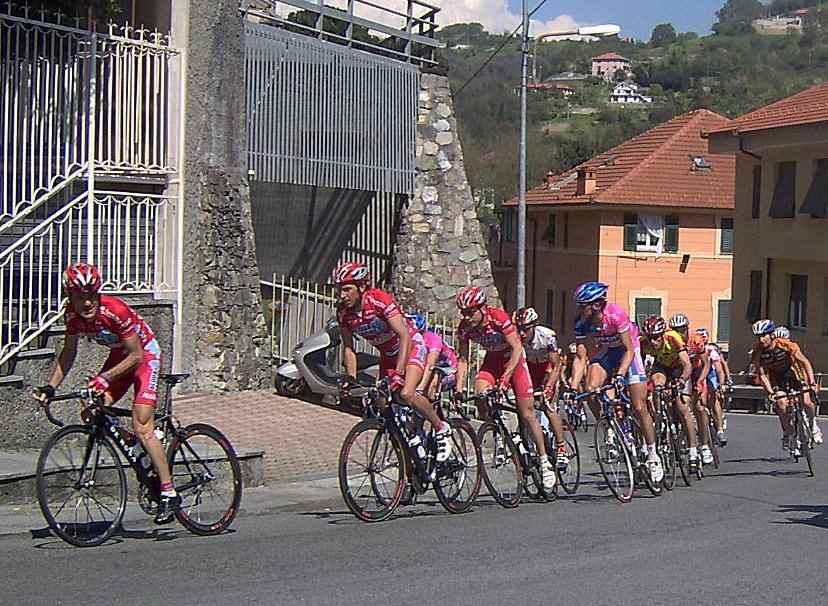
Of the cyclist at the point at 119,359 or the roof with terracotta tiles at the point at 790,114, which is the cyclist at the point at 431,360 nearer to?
the cyclist at the point at 119,359

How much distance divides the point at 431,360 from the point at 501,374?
114cm

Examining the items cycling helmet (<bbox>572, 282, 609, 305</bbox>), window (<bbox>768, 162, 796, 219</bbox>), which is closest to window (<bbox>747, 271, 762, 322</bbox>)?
window (<bbox>768, 162, 796, 219</bbox>)

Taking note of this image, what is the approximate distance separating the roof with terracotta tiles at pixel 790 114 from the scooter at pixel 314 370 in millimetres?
22399

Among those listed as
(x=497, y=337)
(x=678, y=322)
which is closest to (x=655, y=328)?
(x=678, y=322)

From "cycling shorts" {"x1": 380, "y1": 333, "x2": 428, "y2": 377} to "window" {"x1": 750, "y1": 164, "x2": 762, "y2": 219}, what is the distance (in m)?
31.7

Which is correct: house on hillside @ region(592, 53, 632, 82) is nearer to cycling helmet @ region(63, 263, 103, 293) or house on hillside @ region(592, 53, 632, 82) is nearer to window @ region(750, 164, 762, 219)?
window @ region(750, 164, 762, 219)

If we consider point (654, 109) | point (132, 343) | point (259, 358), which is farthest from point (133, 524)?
point (654, 109)

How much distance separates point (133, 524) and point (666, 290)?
42754 mm

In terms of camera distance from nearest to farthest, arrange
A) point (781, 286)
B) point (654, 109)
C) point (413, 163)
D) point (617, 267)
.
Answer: point (413, 163) → point (781, 286) → point (617, 267) → point (654, 109)

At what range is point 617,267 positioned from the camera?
166 feet

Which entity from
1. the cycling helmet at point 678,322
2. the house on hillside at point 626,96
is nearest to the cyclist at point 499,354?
the cycling helmet at point 678,322

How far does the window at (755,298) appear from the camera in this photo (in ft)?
135

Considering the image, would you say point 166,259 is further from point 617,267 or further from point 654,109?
point 654,109

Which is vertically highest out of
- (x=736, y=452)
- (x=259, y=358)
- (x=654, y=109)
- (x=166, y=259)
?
(x=654, y=109)
